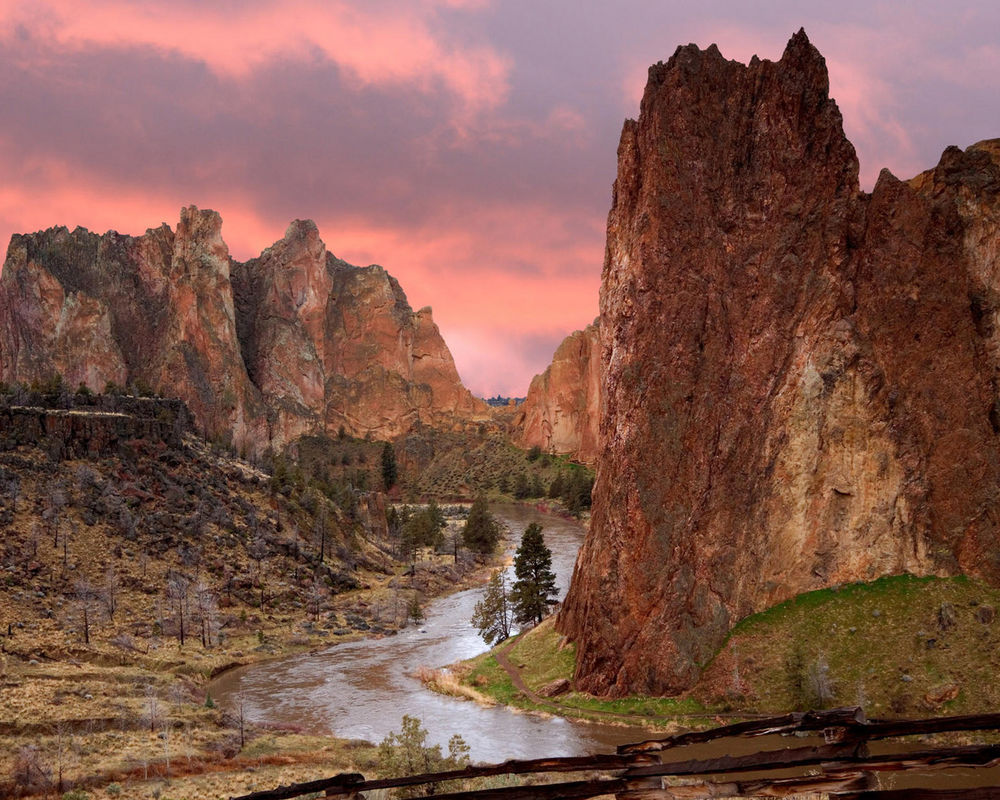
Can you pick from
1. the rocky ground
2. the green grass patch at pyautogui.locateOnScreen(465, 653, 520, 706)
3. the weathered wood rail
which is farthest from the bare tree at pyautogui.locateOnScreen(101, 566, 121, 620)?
the weathered wood rail

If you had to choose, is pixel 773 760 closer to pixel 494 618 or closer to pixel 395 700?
pixel 395 700

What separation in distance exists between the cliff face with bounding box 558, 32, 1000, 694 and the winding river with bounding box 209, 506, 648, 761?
6.20 m

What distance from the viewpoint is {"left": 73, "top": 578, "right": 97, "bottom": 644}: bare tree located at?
2753 inches

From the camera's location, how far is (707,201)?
57.0 metres

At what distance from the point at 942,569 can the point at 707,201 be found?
95.9 ft

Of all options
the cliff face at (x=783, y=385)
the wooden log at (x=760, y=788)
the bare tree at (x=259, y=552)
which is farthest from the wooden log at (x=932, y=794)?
the bare tree at (x=259, y=552)

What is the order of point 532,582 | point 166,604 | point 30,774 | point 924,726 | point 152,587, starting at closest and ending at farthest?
1. point 924,726
2. point 30,774
3. point 532,582
4. point 166,604
5. point 152,587

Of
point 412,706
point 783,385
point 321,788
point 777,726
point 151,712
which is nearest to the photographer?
point 777,726

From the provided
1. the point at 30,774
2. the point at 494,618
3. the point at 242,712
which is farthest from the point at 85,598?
the point at 30,774

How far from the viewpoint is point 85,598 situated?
72.6 metres

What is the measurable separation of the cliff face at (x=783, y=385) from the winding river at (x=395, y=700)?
6.20 m

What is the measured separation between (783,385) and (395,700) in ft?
118

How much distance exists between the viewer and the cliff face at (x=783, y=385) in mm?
51062

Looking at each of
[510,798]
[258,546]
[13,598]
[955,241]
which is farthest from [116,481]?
[510,798]
